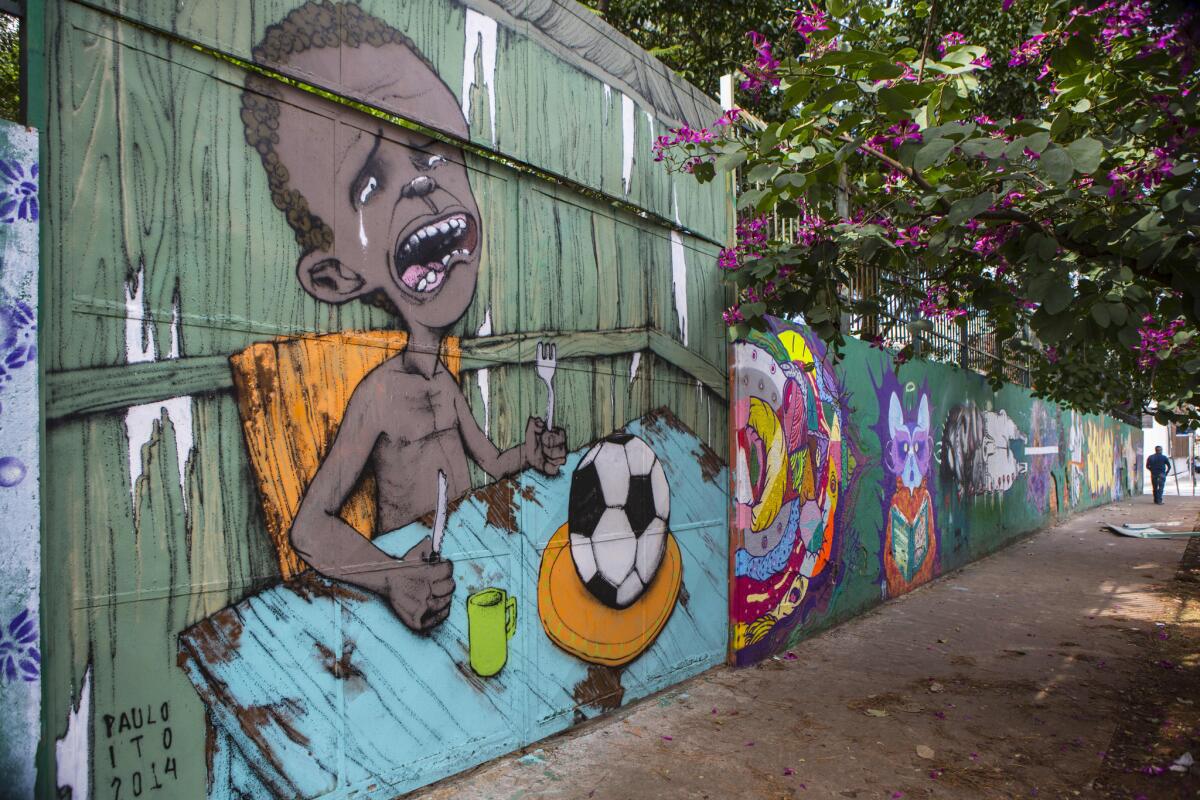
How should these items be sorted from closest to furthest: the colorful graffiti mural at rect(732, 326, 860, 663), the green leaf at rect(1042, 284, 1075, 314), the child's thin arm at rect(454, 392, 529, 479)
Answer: the green leaf at rect(1042, 284, 1075, 314), the child's thin arm at rect(454, 392, 529, 479), the colorful graffiti mural at rect(732, 326, 860, 663)

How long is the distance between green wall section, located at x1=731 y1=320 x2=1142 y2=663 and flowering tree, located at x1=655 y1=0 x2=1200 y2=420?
55.9 inches

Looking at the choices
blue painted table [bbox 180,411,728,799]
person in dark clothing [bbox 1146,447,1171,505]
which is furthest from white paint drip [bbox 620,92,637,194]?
person in dark clothing [bbox 1146,447,1171,505]

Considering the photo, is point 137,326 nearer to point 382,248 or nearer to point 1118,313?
point 382,248

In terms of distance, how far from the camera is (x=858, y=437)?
7789 millimetres

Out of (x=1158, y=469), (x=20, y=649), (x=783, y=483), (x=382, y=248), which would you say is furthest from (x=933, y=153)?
(x=1158, y=469)

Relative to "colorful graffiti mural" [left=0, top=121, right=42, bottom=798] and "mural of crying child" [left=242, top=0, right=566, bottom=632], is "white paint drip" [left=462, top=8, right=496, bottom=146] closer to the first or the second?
"mural of crying child" [left=242, top=0, right=566, bottom=632]

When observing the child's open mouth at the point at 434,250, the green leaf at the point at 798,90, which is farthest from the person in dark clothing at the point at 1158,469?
the child's open mouth at the point at 434,250

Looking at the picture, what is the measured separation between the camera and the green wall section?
6.04 meters

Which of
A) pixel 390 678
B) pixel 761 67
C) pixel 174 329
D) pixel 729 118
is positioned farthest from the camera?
pixel 729 118

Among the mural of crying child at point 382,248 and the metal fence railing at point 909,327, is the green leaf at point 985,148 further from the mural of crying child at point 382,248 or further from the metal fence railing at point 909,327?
the mural of crying child at point 382,248

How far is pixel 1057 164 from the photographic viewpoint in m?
3.04

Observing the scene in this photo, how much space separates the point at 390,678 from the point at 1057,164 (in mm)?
3182

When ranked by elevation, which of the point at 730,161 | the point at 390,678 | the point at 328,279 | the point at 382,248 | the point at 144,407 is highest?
the point at 730,161

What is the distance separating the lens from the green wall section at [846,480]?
604 centimetres
